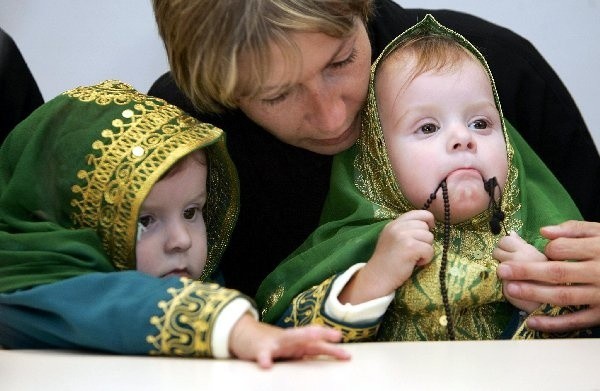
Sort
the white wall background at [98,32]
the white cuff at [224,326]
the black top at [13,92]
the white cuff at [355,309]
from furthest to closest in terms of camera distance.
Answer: the white wall background at [98,32] < the black top at [13,92] < the white cuff at [355,309] < the white cuff at [224,326]

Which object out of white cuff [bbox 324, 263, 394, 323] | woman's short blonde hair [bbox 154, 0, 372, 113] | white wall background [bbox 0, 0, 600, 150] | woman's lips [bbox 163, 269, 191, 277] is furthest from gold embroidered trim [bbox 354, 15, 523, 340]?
white wall background [bbox 0, 0, 600, 150]

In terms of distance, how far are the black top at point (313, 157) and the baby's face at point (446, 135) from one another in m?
0.19

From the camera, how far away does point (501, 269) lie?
1.57 metres

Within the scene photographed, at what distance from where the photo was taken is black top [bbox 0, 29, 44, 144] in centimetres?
206

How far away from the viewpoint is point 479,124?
172 cm

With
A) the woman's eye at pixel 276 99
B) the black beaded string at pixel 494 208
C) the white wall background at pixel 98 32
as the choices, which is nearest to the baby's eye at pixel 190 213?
the woman's eye at pixel 276 99

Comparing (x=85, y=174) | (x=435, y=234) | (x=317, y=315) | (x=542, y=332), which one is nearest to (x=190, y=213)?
(x=85, y=174)

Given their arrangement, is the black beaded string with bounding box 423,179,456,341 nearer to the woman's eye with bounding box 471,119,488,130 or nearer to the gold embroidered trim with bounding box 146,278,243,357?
the woman's eye with bounding box 471,119,488,130

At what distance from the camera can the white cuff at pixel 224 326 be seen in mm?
1322

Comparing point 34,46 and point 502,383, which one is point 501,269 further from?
point 34,46

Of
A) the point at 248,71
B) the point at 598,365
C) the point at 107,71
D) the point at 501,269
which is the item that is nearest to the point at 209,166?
the point at 248,71

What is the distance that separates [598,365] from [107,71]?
6.28 feet

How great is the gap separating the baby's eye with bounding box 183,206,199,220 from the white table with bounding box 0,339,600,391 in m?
0.38

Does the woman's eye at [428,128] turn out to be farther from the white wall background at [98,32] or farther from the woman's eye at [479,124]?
the white wall background at [98,32]
